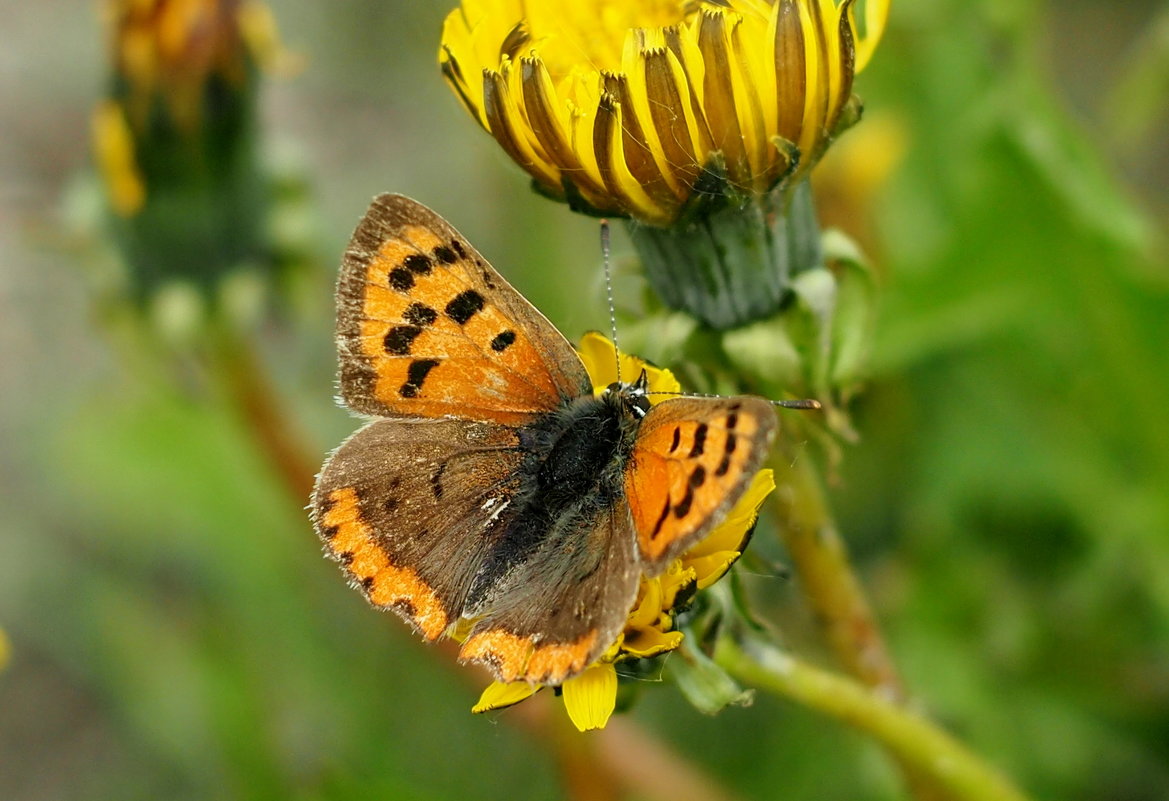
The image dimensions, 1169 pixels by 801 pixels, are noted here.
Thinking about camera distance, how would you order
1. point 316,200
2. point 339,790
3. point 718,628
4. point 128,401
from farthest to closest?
point 128,401 < point 316,200 < point 339,790 < point 718,628

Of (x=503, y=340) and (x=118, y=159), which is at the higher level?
(x=118, y=159)

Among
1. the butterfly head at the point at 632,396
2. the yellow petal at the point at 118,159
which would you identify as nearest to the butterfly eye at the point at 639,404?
the butterfly head at the point at 632,396

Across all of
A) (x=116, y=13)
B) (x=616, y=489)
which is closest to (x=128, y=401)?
(x=116, y=13)

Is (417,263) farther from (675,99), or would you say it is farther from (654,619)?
(654,619)

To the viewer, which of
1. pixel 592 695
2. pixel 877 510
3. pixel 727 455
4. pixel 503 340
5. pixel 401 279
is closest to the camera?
pixel 727 455

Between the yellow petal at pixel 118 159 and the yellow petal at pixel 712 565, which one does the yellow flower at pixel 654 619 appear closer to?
the yellow petal at pixel 712 565

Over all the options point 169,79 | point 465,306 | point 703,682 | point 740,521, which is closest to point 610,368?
point 465,306

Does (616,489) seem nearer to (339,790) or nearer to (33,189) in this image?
(339,790)
